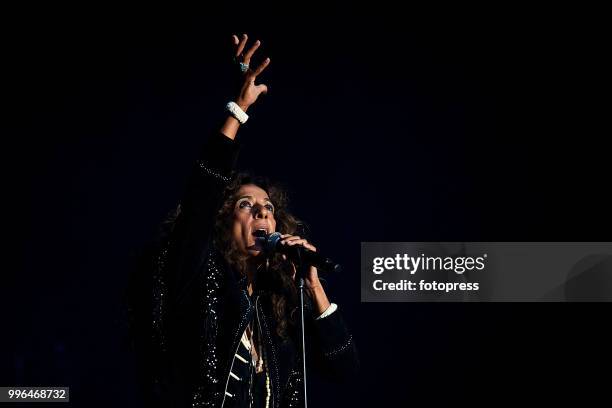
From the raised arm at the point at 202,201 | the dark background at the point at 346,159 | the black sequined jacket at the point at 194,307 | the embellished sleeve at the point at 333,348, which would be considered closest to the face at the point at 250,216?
the black sequined jacket at the point at 194,307

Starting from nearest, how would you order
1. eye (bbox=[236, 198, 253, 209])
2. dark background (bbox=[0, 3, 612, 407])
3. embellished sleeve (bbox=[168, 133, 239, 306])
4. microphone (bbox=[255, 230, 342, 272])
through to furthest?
1. embellished sleeve (bbox=[168, 133, 239, 306])
2. microphone (bbox=[255, 230, 342, 272])
3. eye (bbox=[236, 198, 253, 209])
4. dark background (bbox=[0, 3, 612, 407])

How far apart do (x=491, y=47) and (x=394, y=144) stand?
575mm

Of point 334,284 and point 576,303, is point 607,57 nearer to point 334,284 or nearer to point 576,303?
point 576,303

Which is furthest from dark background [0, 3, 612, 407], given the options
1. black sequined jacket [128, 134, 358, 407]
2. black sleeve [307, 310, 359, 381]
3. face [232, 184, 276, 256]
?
black sequined jacket [128, 134, 358, 407]

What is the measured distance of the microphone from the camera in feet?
5.74

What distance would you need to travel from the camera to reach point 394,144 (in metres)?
3.16

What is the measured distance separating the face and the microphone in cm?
21

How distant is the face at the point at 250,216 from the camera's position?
7.01ft

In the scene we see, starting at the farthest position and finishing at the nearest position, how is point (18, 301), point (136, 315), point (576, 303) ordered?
1. point (576, 303)
2. point (18, 301)
3. point (136, 315)

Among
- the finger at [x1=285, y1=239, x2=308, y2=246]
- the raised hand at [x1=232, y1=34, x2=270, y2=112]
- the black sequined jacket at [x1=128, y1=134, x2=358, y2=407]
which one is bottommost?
the black sequined jacket at [x1=128, y1=134, x2=358, y2=407]

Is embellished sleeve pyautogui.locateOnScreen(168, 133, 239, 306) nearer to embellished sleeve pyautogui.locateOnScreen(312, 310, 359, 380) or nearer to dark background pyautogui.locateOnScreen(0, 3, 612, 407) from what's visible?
embellished sleeve pyautogui.locateOnScreen(312, 310, 359, 380)

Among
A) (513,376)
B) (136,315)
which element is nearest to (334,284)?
(513,376)

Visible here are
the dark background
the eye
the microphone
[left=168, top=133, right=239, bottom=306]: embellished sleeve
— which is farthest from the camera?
the dark background

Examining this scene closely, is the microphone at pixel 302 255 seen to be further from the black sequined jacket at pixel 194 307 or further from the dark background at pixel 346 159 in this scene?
the dark background at pixel 346 159
